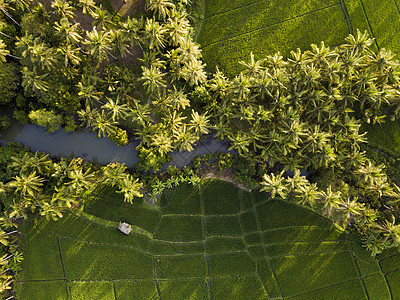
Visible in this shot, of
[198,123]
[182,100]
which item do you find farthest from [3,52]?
[198,123]

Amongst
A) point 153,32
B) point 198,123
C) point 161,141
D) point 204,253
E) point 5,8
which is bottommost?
point 204,253

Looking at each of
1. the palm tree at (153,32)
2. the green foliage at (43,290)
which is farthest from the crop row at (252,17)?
the green foliage at (43,290)

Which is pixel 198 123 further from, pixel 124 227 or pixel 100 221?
pixel 100 221

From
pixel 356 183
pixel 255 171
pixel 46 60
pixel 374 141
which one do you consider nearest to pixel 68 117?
pixel 46 60

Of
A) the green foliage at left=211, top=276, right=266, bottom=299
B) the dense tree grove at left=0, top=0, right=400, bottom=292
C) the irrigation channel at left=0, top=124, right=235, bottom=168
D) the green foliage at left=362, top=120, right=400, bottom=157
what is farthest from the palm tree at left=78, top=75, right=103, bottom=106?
the green foliage at left=362, top=120, right=400, bottom=157

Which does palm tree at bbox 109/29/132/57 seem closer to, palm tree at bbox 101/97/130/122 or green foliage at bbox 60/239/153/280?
palm tree at bbox 101/97/130/122

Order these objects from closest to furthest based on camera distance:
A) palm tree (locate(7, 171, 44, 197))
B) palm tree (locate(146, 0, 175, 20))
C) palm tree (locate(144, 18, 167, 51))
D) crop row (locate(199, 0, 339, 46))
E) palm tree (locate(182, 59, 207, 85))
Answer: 1. palm tree (locate(144, 18, 167, 51))
2. palm tree (locate(146, 0, 175, 20))
3. palm tree (locate(7, 171, 44, 197))
4. palm tree (locate(182, 59, 207, 85))
5. crop row (locate(199, 0, 339, 46))

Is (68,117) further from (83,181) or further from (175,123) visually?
(175,123)
